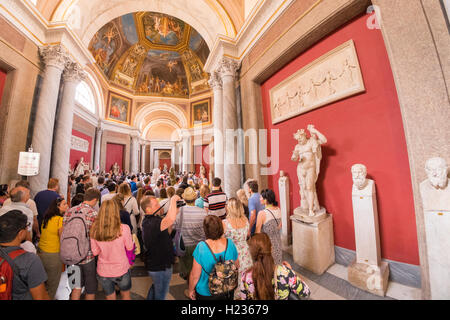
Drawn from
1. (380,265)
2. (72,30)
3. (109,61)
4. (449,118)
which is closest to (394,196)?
(380,265)

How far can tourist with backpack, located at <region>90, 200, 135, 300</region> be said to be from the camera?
151cm

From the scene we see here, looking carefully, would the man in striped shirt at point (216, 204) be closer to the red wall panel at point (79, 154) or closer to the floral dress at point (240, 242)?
the floral dress at point (240, 242)

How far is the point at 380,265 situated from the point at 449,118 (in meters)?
2.00

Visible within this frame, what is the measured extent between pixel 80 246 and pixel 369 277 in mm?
3303

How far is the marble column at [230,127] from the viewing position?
532 centimetres

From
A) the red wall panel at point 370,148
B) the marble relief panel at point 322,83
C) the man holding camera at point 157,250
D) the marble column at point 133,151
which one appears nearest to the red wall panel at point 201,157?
the marble column at point 133,151

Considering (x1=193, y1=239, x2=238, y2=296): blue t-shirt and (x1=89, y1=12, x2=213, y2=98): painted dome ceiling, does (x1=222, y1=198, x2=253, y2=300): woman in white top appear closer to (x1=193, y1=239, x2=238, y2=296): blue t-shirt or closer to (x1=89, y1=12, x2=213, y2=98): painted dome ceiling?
(x1=193, y1=239, x2=238, y2=296): blue t-shirt

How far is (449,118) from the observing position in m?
1.87

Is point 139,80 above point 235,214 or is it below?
above

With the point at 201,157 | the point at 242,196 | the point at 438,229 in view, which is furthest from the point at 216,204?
the point at 201,157

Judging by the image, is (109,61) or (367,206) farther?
(109,61)

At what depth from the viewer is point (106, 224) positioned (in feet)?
4.98

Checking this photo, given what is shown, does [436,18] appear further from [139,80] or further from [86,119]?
[139,80]

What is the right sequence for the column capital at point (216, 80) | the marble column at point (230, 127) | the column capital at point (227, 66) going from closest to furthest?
the marble column at point (230, 127), the column capital at point (227, 66), the column capital at point (216, 80)
